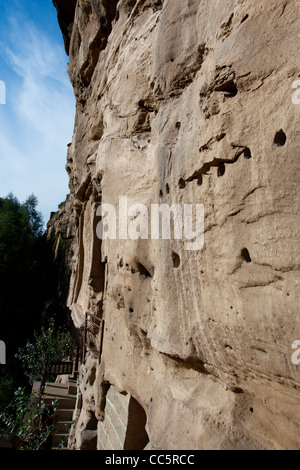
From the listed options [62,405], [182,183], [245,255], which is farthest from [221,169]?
[62,405]

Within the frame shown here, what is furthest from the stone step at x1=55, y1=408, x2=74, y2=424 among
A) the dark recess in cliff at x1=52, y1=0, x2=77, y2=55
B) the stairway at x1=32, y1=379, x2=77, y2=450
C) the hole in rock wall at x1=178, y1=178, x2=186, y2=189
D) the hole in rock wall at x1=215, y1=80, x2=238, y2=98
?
the dark recess in cliff at x1=52, y1=0, x2=77, y2=55

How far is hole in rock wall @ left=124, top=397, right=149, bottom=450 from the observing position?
3.65m

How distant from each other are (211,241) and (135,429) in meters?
2.59

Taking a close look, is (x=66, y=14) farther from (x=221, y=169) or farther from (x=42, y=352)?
(x=42, y=352)

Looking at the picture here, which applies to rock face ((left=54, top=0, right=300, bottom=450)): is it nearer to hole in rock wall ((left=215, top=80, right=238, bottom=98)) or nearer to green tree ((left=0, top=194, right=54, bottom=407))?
hole in rock wall ((left=215, top=80, right=238, bottom=98))

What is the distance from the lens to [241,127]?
209cm

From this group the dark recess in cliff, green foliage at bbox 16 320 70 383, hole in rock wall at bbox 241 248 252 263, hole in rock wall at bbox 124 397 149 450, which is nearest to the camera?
hole in rock wall at bbox 241 248 252 263

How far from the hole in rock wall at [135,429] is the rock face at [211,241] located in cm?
2

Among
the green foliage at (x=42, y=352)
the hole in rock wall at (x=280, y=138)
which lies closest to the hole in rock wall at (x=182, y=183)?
the hole in rock wall at (x=280, y=138)

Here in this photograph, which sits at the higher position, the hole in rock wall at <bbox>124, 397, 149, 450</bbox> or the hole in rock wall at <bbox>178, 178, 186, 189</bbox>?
the hole in rock wall at <bbox>178, 178, 186, 189</bbox>

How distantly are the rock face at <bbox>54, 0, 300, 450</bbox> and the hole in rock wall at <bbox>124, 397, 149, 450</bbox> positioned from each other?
0.02 meters

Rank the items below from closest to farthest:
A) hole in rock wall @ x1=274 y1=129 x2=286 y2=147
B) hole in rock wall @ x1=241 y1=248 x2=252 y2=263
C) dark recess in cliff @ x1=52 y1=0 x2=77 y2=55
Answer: hole in rock wall @ x1=274 y1=129 x2=286 y2=147
hole in rock wall @ x1=241 y1=248 x2=252 y2=263
dark recess in cliff @ x1=52 y1=0 x2=77 y2=55

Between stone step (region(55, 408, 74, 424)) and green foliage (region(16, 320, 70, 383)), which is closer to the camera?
stone step (region(55, 408, 74, 424))
